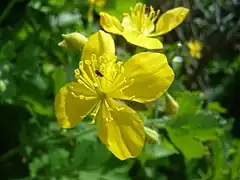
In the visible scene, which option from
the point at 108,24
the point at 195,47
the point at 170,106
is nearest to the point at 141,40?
the point at 108,24

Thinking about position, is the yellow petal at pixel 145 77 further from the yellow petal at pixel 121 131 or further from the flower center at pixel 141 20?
the flower center at pixel 141 20

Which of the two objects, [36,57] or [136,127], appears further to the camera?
[36,57]

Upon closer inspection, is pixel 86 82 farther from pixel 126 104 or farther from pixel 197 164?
pixel 197 164

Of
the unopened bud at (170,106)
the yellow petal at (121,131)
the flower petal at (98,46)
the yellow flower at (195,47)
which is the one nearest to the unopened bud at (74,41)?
the flower petal at (98,46)

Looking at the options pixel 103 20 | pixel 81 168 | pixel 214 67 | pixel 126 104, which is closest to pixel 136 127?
pixel 126 104

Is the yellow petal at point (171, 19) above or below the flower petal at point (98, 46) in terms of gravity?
below

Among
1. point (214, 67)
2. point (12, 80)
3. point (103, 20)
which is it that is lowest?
point (214, 67)

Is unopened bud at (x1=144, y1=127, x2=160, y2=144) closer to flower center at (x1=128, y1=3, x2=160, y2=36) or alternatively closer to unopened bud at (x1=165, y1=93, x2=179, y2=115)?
unopened bud at (x1=165, y1=93, x2=179, y2=115)
